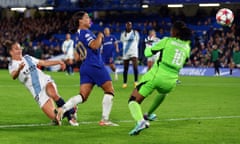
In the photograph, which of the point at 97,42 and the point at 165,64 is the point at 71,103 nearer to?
the point at 97,42

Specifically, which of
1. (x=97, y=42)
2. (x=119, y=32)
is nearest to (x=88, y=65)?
(x=97, y=42)

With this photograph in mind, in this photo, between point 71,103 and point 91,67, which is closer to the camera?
point 71,103

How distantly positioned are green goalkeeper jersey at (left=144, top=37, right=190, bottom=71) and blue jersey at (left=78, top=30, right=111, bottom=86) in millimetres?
1400

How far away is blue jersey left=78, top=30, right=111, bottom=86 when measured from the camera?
12.1 metres

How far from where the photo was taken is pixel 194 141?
10.5 metres

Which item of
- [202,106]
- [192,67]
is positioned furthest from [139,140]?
[192,67]

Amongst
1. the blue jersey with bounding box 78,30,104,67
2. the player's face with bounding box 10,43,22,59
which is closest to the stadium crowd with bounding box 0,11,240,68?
the player's face with bounding box 10,43,22,59

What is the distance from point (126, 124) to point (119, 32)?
35852 mm

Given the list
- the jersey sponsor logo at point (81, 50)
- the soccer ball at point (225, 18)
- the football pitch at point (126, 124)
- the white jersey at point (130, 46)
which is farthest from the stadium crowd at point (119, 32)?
the jersey sponsor logo at point (81, 50)

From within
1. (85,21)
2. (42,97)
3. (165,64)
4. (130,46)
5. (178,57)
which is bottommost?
(130,46)

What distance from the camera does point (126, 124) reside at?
1276 cm

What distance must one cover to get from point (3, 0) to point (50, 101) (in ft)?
150

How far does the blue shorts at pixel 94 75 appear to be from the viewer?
12086 millimetres

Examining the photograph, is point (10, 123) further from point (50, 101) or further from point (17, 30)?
point (17, 30)
